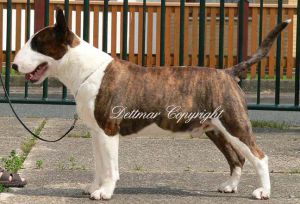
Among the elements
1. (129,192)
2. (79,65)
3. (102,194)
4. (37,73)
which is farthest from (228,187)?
(37,73)

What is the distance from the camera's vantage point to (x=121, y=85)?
18.0ft

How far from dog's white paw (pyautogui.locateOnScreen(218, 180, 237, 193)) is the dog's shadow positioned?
48 mm

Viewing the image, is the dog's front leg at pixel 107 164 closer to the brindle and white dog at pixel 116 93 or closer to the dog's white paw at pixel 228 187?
the brindle and white dog at pixel 116 93

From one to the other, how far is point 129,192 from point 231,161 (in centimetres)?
76

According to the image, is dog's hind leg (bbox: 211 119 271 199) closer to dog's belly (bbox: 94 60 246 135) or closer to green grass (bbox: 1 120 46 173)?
dog's belly (bbox: 94 60 246 135)

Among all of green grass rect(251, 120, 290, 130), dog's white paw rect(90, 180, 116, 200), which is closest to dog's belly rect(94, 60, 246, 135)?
dog's white paw rect(90, 180, 116, 200)

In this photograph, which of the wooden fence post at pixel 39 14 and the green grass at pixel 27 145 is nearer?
the green grass at pixel 27 145

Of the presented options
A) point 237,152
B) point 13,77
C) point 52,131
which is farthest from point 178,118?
point 13,77

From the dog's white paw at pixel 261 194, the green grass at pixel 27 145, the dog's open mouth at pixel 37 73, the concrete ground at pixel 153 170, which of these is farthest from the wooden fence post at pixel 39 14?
the dog's white paw at pixel 261 194

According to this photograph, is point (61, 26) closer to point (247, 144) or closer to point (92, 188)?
point (92, 188)

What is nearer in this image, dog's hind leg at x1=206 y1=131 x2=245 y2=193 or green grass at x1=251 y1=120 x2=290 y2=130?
dog's hind leg at x1=206 y1=131 x2=245 y2=193

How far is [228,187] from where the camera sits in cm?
565

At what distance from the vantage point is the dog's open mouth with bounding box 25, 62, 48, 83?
545cm

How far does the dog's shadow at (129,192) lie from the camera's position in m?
5.47
